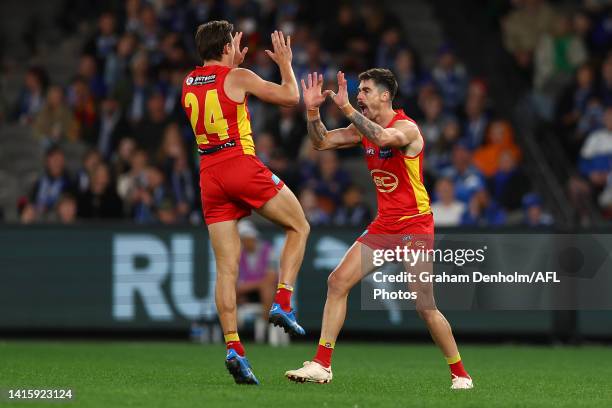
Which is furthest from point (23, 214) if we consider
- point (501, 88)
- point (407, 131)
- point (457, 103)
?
point (407, 131)

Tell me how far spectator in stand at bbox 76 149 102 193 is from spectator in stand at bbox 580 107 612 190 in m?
7.16

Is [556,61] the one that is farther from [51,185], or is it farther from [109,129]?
[51,185]

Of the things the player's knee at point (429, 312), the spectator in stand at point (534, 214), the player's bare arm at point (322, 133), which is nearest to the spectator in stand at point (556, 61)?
the spectator in stand at point (534, 214)

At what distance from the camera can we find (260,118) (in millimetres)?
20062

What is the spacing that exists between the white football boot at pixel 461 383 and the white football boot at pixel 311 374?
1.01 m

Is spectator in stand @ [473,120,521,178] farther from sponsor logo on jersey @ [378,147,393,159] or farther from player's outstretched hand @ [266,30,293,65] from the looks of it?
player's outstretched hand @ [266,30,293,65]

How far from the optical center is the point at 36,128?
20.6m

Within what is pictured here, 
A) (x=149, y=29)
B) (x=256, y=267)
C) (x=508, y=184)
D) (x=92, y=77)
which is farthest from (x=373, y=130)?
(x=149, y=29)

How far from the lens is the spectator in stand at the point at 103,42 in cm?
2125

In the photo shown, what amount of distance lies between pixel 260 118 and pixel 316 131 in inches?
387

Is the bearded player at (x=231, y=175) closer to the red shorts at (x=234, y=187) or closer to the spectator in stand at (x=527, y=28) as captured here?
the red shorts at (x=234, y=187)

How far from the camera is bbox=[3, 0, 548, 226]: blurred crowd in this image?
1788 cm

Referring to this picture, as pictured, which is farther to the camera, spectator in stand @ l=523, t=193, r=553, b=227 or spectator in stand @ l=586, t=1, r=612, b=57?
spectator in stand @ l=586, t=1, r=612, b=57
